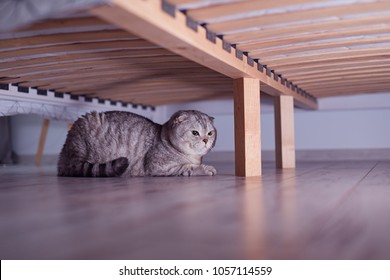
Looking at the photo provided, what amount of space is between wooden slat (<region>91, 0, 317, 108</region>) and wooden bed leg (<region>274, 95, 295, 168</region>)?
48.5 inches

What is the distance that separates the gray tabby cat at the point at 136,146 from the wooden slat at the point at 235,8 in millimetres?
1334

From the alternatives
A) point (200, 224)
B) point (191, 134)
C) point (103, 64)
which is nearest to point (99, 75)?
point (103, 64)

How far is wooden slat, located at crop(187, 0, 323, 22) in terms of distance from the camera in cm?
182

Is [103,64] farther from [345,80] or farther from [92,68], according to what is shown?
[345,80]

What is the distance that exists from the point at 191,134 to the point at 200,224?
193 cm

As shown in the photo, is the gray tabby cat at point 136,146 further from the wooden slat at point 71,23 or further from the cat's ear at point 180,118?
the wooden slat at point 71,23

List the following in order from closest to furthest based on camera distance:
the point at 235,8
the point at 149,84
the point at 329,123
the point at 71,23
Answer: the point at 235,8
the point at 71,23
the point at 149,84
the point at 329,123

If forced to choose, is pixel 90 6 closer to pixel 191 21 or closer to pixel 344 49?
pixel 191 21

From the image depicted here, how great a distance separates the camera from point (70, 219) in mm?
1391

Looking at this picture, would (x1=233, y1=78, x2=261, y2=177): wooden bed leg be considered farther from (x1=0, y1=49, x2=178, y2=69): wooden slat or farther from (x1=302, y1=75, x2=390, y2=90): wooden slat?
(x1=302, y1=75, x2=390, y2=90): wooden slat

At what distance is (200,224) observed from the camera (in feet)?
4.15

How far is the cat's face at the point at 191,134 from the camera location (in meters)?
3.18

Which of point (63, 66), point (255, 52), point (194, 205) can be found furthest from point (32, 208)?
point (63, 66)

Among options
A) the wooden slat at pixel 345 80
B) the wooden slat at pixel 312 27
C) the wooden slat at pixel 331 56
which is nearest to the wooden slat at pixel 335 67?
the wooden slat at pixel 331 56
